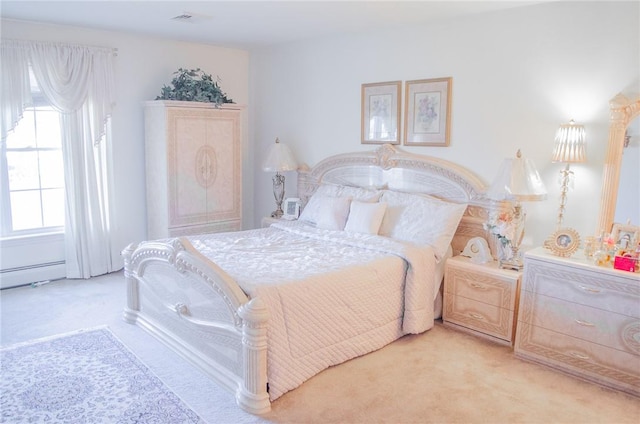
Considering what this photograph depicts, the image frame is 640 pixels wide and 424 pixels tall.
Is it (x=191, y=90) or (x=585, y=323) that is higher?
(x=191, y=90)

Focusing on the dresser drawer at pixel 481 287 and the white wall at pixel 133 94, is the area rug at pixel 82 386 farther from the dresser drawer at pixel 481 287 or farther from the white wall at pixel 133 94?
the dresser drawer at pixel 481 287

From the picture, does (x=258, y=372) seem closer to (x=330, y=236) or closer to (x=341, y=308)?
(x=341, y=308)

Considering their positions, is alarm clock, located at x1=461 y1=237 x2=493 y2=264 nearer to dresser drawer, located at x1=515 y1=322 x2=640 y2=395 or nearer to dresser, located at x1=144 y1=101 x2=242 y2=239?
dresser drawer, located at x1=515 y1=322 x2=640 y2=395

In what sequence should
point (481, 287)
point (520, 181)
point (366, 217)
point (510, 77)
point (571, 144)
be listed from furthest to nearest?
point (366, 217) < point (510, 77) < point (481, 287) < point (520, 181) < point (571, 144)

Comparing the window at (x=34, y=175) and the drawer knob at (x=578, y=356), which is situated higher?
the window at (x=34, y=175)

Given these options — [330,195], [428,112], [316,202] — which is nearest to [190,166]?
[316,202]

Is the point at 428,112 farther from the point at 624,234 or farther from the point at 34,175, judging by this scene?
the point at 34,175

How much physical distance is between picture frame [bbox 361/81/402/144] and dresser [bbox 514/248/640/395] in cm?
176

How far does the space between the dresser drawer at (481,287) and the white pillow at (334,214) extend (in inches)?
40.0

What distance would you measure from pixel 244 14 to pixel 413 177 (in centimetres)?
191

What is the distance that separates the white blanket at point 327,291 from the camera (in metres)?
2.79

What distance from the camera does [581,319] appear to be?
9.75ft

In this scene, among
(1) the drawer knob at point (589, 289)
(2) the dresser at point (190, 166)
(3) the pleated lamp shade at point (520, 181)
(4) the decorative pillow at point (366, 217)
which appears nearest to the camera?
(1) the drawer knob at point (589, 289)

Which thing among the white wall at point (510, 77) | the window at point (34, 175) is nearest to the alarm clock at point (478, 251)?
the white wall at point (510, 77)
